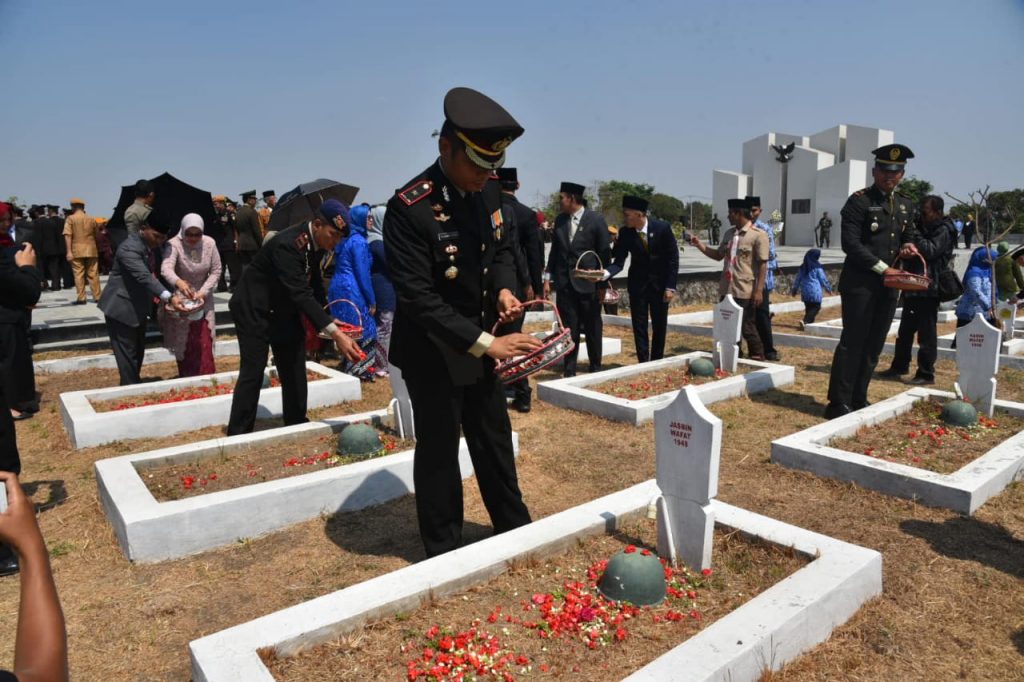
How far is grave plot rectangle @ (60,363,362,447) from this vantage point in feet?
19.6

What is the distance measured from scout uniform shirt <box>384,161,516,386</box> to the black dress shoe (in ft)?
13.0

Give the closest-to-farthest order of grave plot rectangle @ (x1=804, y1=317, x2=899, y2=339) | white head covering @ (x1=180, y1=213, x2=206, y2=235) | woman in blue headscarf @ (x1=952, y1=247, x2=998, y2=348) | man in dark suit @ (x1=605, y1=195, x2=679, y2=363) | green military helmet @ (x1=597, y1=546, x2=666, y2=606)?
green military helmet @ (x1=597, y1=546, x2=666, y2=606), white head covering @ (x1=180, y1=213, x2=206, y2=235), man in dark suit @ (x1=605, y1=195, x2=679, y2=363), woman in blue headscarf @ (x1=952, y1=247, x2=998, y2=348), grave plot rectangle @ (x1=804, y1=317, x2=899, y2=339)

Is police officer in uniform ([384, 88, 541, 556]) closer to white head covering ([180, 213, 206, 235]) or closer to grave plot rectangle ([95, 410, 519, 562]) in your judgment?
grave plot rectangle ([95, 410, 519, 562])

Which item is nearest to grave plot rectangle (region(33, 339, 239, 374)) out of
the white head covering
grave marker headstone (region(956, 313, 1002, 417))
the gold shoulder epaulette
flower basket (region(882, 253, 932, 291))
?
the white head covering

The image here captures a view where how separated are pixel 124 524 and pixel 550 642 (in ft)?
8.01

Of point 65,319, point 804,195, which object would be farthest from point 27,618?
point 804,195

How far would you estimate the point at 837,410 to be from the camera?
6.21 m

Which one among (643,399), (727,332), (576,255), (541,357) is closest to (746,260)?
(727,332)

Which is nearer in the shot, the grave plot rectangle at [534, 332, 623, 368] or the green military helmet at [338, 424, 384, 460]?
the green military helmet at [338, 424, 384, 460]

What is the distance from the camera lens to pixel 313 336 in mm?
6863

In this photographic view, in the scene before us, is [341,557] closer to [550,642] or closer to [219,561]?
[219,561]

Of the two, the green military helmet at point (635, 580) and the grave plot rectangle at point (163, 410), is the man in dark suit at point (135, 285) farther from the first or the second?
the green military helmet at point (635, 580)

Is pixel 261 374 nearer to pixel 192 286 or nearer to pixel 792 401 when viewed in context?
pixel 192 286

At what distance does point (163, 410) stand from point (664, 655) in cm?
522
